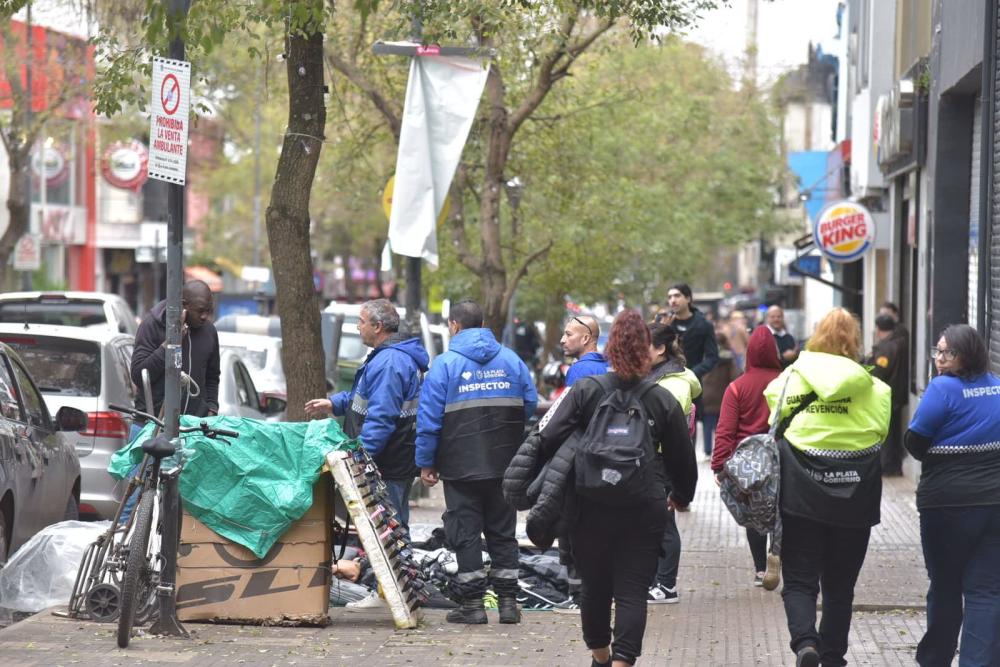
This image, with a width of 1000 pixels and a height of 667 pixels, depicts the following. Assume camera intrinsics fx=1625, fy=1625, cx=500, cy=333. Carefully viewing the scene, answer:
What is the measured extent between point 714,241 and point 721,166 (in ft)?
10.1

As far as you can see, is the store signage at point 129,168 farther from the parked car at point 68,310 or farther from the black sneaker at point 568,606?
the black sneaker at point 568,606

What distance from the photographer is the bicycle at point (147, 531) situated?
304 inches

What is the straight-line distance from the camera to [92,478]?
1186 centimetres

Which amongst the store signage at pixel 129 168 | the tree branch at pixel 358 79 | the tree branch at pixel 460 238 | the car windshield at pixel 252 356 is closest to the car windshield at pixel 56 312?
the car windshield at pixel 252 356

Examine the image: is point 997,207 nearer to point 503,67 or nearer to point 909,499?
point 909,499

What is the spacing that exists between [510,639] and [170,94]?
3.33 m

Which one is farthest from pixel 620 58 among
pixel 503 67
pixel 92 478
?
pixel 92 478

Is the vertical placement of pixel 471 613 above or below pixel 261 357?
below

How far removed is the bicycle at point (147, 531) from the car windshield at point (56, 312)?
30.4ft

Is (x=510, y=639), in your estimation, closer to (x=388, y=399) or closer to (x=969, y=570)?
(x=388, y=399)

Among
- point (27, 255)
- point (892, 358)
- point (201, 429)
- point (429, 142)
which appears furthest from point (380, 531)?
point (27, 255)

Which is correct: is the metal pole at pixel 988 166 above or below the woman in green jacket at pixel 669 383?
above

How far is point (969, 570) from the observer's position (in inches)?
283

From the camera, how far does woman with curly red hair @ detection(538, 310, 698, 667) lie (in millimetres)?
6738
